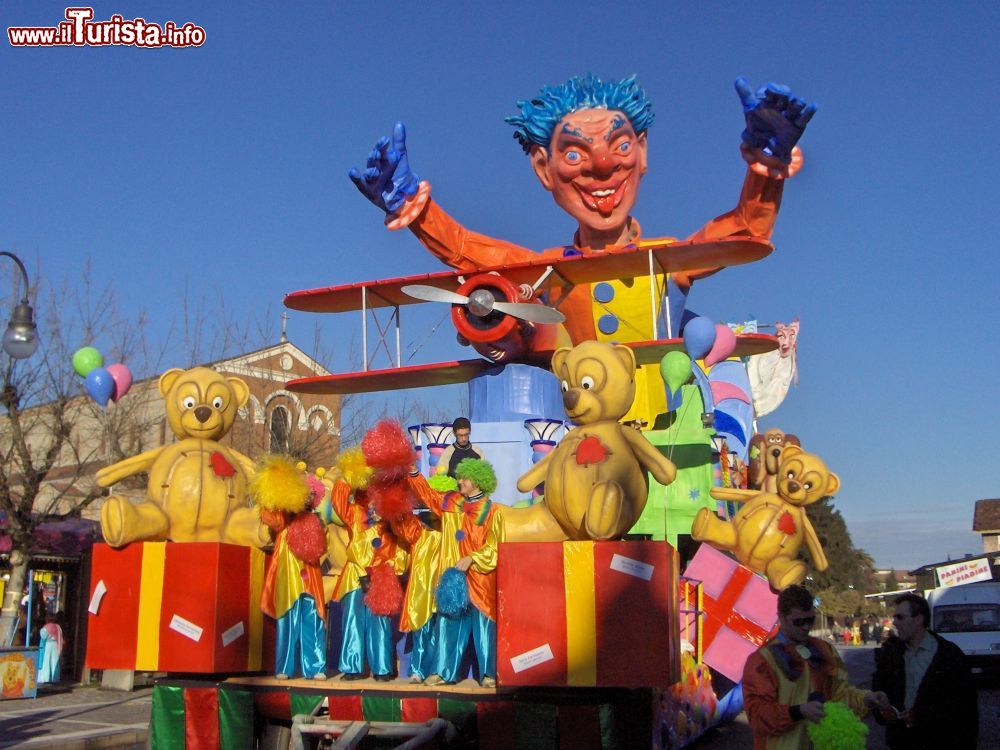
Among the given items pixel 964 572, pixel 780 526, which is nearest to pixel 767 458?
pixel 780 526

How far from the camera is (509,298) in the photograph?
36.8 feet

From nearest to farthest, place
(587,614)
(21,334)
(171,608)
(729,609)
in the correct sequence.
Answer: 1. (587,614)
2. (171,608)
3. (21,334)
4. (729,609)

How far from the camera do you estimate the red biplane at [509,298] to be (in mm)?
11234

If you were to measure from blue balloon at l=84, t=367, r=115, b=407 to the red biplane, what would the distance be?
3.28 m

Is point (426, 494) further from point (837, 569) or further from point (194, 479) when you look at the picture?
point (837, 569)

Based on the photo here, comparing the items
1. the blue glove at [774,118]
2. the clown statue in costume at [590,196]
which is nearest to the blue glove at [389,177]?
the clown statue in costume at [590,196]

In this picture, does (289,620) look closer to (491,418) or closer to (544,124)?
(491,418)

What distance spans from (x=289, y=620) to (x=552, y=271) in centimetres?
579

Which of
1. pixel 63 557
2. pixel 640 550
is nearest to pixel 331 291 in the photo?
pixel 640 550

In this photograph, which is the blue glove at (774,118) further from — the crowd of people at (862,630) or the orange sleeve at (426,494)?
the crowd of people at (862,630)

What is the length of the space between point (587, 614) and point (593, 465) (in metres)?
1.13

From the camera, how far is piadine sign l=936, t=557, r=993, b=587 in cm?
2552

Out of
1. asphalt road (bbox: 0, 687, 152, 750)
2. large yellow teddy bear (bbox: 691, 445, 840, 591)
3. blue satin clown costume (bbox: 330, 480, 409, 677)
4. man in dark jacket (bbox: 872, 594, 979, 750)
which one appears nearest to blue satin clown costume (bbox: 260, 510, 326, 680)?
blue satin clown costume (bbox: 330, 480, 409, 677)

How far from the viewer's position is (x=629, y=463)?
273 inches
